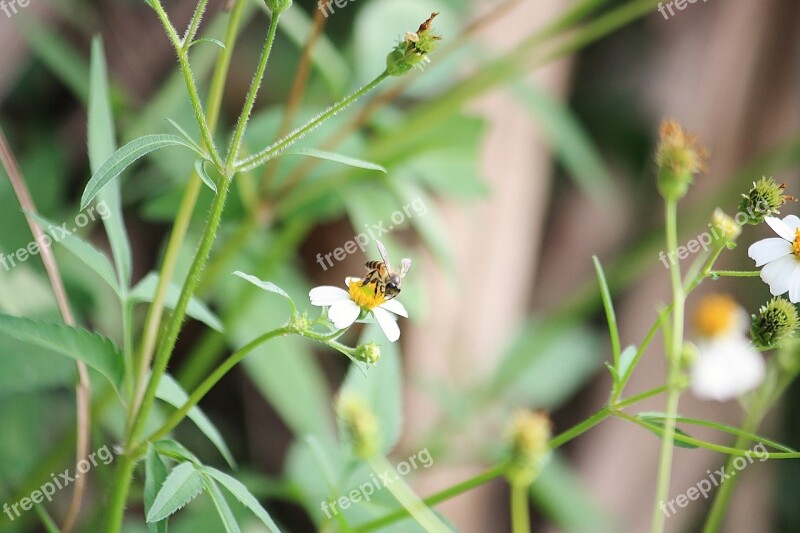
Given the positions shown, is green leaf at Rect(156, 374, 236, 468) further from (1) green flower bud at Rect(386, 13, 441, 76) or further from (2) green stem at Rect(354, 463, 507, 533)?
(1) green flower bud at Rect(386, 13, 441, 76)

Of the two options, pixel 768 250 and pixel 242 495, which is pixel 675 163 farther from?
pixel 242 495

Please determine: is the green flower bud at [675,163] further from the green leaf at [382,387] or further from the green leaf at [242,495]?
the green leaf at [242,495]

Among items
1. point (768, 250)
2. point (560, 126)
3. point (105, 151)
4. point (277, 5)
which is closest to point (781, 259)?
point (768, 250)

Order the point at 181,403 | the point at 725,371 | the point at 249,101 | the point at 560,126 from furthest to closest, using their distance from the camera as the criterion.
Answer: the point at 560,126 < the point at 725,371 < the point at 181,403 < the point at 249,101

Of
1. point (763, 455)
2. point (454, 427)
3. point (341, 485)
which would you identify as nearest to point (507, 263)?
point (454, 427)

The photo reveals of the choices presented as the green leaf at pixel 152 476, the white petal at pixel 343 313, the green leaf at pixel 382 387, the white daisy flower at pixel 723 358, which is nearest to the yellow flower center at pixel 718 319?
the white daisy flower at pixel 723 358

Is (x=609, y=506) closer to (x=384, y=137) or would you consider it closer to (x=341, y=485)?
(x=384, y=137)

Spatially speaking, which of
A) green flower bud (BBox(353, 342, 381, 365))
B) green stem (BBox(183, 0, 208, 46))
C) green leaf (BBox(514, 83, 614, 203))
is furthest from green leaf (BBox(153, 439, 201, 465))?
green leaf (BBox(514, 83, 614, 203))
